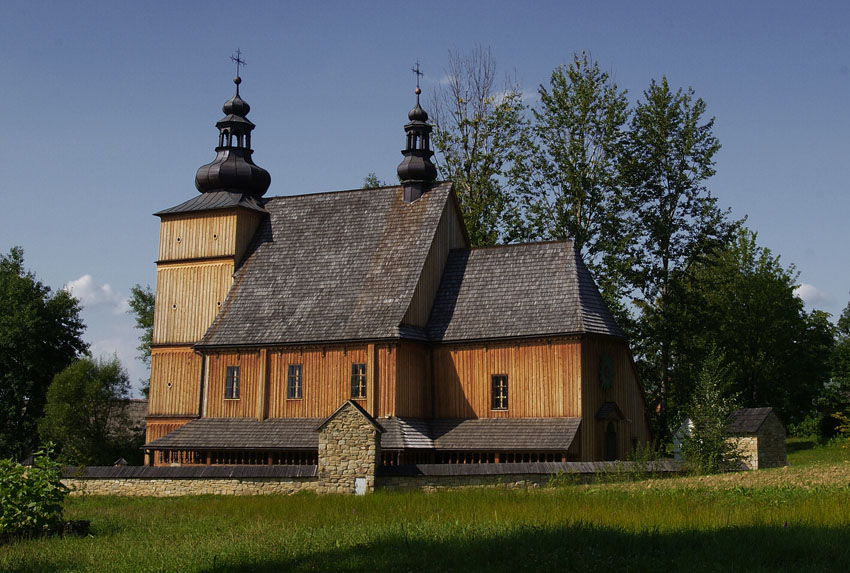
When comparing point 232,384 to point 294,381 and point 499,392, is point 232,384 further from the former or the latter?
point 499,392

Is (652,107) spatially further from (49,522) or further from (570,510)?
(49,522)

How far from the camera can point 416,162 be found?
112 ft

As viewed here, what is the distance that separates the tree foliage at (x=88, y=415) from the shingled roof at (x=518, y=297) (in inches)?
679

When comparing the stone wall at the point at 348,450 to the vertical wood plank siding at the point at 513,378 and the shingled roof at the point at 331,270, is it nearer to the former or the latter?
the shingled roof at the point at 331,270

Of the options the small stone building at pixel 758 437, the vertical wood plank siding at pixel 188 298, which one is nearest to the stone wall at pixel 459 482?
the small stone building at pixel 758 437

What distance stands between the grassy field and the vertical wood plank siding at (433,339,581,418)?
7766 mm

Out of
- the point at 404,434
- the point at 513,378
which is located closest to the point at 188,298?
the point at 404,434

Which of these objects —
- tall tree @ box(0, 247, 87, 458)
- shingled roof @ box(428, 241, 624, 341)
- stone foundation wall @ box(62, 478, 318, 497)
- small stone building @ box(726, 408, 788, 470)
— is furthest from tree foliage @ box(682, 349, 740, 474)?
tall tree @ box(0, 247, 87, 458)

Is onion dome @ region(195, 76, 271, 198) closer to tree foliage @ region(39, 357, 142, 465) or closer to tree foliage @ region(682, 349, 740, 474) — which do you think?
tree foliage @ region(39, 357, 142, 465)

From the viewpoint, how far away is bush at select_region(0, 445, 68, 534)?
1688 cm

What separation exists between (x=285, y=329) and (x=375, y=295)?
3.21m

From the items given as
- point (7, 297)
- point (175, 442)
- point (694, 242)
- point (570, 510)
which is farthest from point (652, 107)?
point (7, 297)

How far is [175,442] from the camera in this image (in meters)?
31.4

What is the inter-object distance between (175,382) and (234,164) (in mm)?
8314
